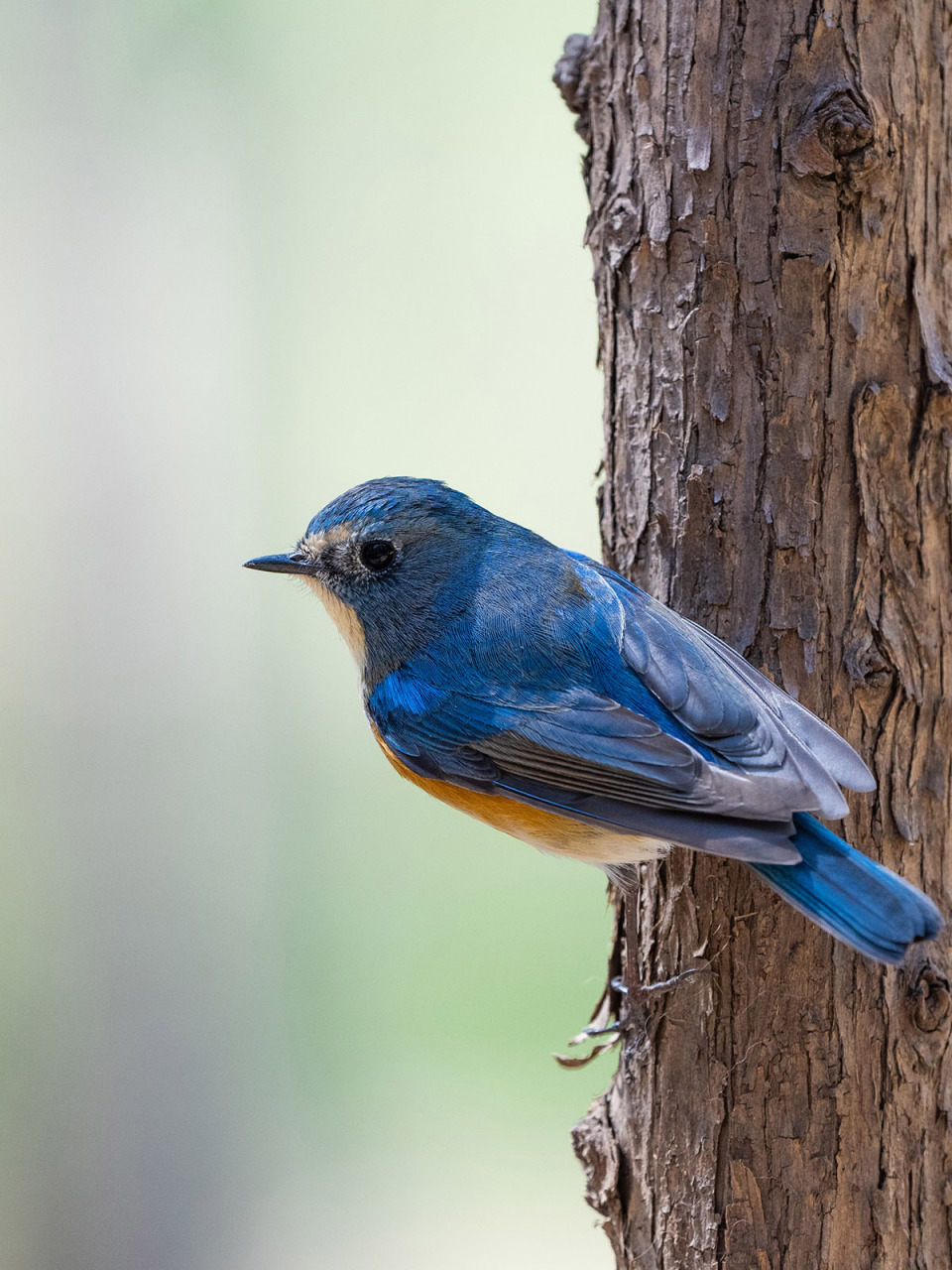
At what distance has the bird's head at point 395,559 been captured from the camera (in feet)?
7.06

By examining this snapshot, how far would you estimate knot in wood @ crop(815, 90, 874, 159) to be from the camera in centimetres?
188

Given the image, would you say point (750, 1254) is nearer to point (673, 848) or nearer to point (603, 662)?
point (673, 848)

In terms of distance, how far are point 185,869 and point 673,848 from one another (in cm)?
260

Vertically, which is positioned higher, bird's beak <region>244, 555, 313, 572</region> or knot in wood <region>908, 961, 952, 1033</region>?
bird's beak <region>244, 555, 313, 572</region>

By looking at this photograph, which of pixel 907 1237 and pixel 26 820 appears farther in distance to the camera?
pixel 26 820

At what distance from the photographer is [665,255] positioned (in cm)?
205

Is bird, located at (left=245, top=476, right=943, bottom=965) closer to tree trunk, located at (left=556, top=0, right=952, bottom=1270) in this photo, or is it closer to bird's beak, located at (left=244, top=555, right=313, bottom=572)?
bird's beak, located at (left=244, top=555, right=313, bottom=572)

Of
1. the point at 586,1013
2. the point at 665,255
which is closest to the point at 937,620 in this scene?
the point at 665,255

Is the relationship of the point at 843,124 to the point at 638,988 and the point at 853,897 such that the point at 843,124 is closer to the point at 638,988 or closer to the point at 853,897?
the point at 853,897

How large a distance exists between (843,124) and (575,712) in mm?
1078

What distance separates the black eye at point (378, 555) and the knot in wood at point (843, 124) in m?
1.04

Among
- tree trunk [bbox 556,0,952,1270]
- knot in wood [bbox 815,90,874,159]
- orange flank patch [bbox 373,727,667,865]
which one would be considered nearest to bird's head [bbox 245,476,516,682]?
orange flank patch [bbox 373,727,667,865]

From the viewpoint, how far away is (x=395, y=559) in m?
2.19

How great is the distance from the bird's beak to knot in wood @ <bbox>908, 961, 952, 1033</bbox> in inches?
51.7
